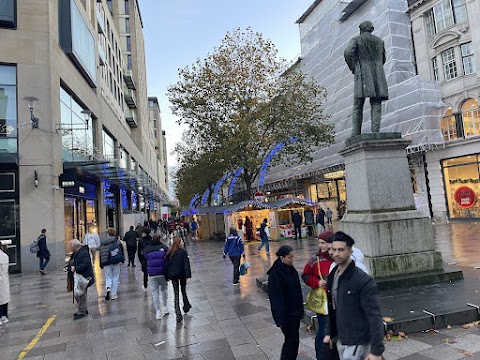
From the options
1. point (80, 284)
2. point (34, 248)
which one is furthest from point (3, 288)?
point (34, 248)

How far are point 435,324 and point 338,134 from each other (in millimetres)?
26922

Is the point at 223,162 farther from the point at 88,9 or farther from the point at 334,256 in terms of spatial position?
the point at 334,256

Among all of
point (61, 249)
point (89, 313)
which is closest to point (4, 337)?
point (89, 313)

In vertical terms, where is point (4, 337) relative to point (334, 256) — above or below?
below

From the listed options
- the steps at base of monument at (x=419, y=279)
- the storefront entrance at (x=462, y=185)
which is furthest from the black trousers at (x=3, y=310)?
the storefront entrance at (x=462, y=185)

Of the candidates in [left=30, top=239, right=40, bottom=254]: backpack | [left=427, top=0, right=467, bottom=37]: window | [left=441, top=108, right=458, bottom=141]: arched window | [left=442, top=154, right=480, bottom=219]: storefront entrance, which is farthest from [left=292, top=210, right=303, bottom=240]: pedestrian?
[left=427, top=0, right=467, bottom=37]: window

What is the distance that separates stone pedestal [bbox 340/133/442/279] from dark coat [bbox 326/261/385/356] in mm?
4518

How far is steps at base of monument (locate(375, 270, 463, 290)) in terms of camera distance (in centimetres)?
684

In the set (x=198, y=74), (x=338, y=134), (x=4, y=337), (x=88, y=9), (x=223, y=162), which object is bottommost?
(x=4, y=337)

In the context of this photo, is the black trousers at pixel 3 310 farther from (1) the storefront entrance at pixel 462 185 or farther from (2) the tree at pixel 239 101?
(1) the storefront entrance at pixel 462 185

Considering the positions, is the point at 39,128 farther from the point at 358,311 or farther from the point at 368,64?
the point at 358,311

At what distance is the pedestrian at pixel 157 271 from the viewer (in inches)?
280

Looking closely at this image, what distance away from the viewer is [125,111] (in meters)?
43.4

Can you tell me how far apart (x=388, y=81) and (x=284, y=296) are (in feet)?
87.6
